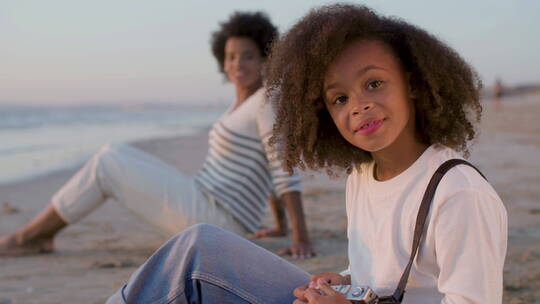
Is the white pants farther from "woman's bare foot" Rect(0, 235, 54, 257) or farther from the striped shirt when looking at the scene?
"woman's bare foot" Rect(0, 235, 54, 257)

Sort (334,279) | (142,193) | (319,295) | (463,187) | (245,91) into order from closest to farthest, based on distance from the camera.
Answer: (463,187) → (319,295) → (334,279) → (142,193) → (245,91)

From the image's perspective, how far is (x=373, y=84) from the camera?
1.72 metres

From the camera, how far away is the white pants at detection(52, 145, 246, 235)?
348cm

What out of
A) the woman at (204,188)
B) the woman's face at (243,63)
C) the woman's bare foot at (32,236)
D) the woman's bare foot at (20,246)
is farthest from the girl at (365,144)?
the woman's bare foot at (20,246)

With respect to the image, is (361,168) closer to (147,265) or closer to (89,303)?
(147,265)

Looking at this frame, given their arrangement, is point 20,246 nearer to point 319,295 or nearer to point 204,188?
point 204,188

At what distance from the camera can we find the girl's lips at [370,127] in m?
1.70

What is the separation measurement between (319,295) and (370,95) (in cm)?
57

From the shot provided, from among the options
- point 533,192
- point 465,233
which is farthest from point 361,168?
point 533,192

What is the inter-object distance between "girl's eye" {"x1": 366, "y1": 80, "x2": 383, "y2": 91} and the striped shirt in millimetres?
1782

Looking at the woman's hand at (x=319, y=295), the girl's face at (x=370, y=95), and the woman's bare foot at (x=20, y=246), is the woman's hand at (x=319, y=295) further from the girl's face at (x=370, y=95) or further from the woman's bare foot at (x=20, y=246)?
the woman's bare foot at (x=20, y=246)

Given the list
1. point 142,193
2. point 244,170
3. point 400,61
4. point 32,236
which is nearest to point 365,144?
point 400,61

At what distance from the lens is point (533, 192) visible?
17.3 ft

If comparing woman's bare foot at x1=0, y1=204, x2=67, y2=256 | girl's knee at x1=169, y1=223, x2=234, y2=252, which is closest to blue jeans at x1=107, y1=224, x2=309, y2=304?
Result: girl's knee at x1=169, y1=223, x2=234, y2=252
